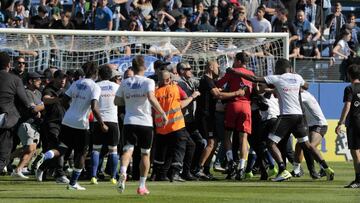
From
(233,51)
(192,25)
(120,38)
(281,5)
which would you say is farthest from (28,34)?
(281,5)

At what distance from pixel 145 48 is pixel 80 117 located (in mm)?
8464

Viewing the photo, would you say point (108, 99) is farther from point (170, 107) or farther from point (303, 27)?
point (303, 27)

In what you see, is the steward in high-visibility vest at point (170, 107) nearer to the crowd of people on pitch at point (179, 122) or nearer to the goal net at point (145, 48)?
the crowd of people on pitch at point (179, 122)

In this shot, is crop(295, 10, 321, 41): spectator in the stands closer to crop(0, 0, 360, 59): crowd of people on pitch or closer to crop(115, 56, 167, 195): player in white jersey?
crop(0, 0, 360, 59): crowd of people on pitch

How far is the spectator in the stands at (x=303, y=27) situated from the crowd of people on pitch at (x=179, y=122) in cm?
1002

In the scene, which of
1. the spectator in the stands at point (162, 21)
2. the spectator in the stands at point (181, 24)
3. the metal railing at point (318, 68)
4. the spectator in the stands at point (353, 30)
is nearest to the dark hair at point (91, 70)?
the spectator in the stands at point (181, 24)

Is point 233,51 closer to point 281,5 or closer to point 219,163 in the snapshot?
point 219,163

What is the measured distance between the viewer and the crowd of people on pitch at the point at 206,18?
31.0 meters

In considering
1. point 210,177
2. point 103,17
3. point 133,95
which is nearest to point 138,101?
point 133,95

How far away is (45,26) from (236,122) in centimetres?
993

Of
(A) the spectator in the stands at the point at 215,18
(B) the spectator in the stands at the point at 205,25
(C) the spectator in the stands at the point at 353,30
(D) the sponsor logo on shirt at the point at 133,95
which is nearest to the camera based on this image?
(D) the sponsor logo on shirt at the point at 133,95

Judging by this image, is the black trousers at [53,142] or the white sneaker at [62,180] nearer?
the white sneaker at [62,180]

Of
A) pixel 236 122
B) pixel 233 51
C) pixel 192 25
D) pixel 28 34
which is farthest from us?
pixel 192 25

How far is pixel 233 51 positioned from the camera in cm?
2670
